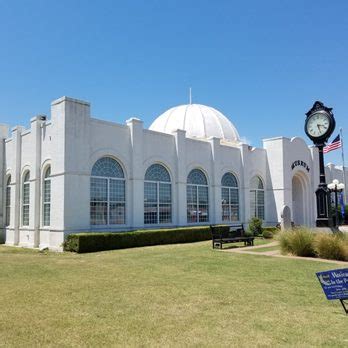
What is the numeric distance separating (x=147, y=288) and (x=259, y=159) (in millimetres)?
23511

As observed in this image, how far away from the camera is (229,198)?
1057 inches

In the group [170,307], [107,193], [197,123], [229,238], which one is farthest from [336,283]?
[197,123]

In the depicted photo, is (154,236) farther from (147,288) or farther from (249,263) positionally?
(147,288)

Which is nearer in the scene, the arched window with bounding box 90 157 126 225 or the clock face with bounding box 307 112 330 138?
the clock face with bounding box 307 112 330 138

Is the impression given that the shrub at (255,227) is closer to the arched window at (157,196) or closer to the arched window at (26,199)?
the arched window at (157,196)

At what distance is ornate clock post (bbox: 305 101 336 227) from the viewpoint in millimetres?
17656

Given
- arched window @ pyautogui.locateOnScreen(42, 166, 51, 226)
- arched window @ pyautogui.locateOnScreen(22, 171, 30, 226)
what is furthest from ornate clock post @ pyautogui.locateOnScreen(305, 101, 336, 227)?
arched window @ pyautogui.locateOnScreen(22, 171, 30, 226)

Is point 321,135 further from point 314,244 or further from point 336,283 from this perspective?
point 336,283

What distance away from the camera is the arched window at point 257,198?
29.2 meters

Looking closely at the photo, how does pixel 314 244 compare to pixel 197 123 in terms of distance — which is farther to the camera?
pixel 197 123

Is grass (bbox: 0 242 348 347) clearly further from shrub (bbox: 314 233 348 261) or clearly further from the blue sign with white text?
shrub (bbox: 314 233 348 261)

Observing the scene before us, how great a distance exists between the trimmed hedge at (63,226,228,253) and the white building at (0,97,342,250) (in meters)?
1.44

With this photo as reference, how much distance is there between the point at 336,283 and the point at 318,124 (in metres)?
13.9

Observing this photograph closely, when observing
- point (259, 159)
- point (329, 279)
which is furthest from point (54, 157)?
point (259, 159)
